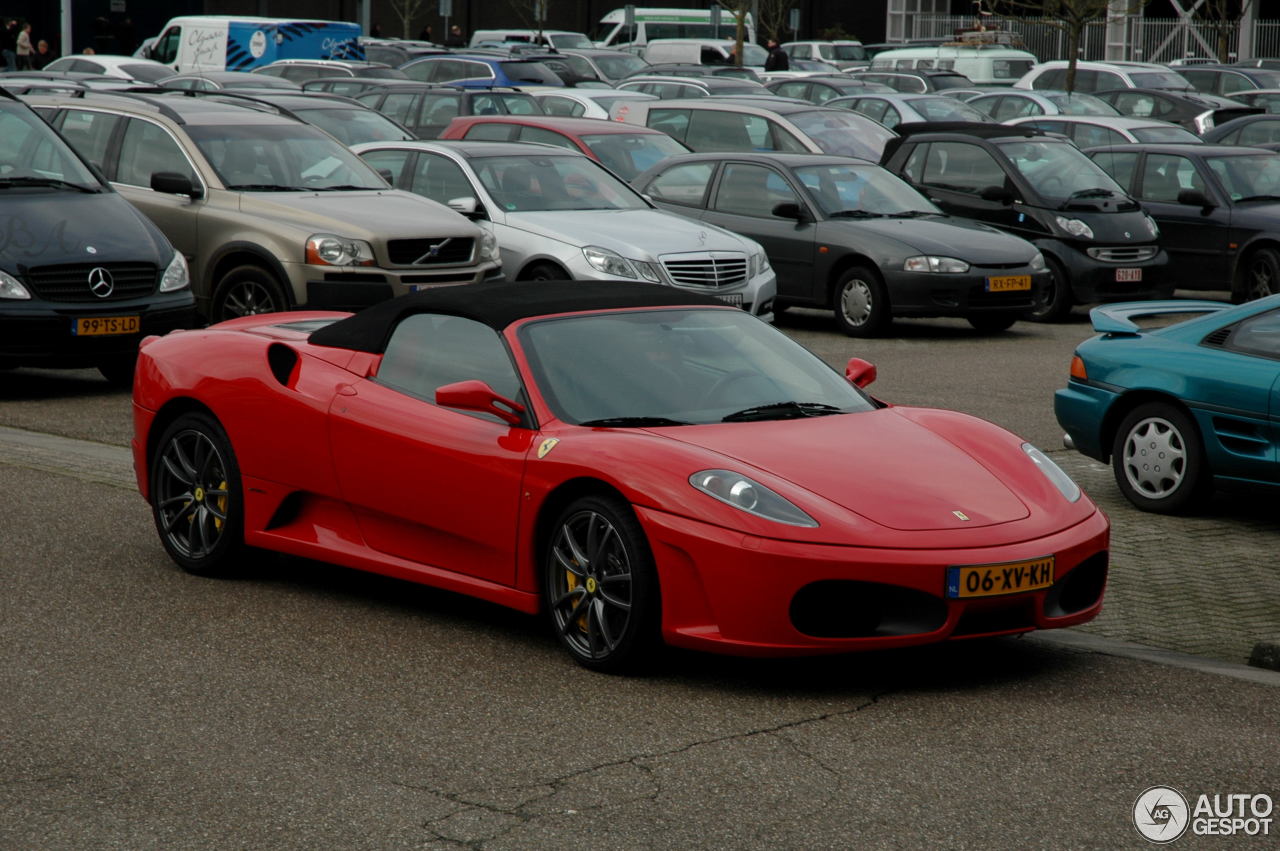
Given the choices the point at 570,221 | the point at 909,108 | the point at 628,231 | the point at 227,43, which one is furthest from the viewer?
the point at 227,43

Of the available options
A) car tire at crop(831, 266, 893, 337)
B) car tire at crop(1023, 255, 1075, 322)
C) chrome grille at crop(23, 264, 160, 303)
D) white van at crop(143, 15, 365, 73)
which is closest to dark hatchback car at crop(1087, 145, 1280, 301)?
car tire at crop(1023, 255, 1075, 322)

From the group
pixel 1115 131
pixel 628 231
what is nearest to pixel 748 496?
pixel 628 231

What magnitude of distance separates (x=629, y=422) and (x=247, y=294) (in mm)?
7428

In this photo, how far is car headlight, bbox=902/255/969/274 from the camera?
52.3ft

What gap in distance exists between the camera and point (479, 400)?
632cm

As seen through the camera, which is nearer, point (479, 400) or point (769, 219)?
point (479, 400)

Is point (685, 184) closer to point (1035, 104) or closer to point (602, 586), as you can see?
point (602, 586)

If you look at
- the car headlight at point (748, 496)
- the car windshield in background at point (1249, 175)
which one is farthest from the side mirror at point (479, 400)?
the car windshield in background at point (1249, 175)

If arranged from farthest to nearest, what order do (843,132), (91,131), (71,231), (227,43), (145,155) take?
(227,43)
(843,132)
(91,131)
(145,155)
(71,231)

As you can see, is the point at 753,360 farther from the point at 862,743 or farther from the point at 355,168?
the point at 355,168

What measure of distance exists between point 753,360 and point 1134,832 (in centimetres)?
272

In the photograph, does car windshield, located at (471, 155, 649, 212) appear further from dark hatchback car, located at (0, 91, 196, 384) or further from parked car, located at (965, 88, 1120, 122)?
parked car, located at (965, 88, 1120, 122)

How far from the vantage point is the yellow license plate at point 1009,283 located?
1606 centimetres

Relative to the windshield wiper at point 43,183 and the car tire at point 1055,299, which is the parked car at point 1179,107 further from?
the windshield wiper at point 43,183
